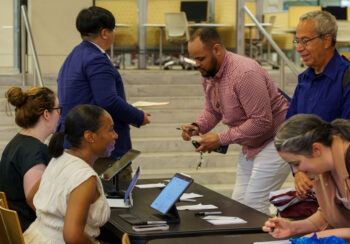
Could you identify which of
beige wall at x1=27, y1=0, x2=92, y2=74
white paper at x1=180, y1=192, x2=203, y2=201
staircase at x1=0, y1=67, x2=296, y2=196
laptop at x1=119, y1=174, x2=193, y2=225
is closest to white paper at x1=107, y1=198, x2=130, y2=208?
laptop at x1=119, y1=174, x2=193, y2=225

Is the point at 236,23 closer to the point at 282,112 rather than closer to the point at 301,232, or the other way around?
the point at 282,112

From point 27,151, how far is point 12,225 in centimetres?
67

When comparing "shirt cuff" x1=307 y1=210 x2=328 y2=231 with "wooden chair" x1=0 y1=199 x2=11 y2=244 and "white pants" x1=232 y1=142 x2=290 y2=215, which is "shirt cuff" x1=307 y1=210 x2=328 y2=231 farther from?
"wooden chair" x1=0 y1=199 x2=11 y2=244

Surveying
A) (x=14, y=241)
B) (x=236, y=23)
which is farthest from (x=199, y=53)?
(x=236, y=23)

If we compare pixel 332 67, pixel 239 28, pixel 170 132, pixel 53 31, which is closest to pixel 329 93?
pixel 332 67

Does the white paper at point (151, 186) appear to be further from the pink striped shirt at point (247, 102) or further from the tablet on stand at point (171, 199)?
the tablet on stand at point (171, 199)

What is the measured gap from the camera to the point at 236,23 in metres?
12.0

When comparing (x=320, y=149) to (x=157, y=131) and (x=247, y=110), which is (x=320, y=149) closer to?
(x=247, y=110)

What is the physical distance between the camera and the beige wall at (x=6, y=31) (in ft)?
33.9

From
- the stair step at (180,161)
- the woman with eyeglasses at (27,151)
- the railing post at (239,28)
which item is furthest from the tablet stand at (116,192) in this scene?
the railing post at (239,28)

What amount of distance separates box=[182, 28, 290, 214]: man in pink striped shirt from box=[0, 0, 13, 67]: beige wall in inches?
268

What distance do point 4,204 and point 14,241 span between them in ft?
1.08

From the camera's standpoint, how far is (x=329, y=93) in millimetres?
3480

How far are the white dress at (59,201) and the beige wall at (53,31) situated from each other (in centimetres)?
669
